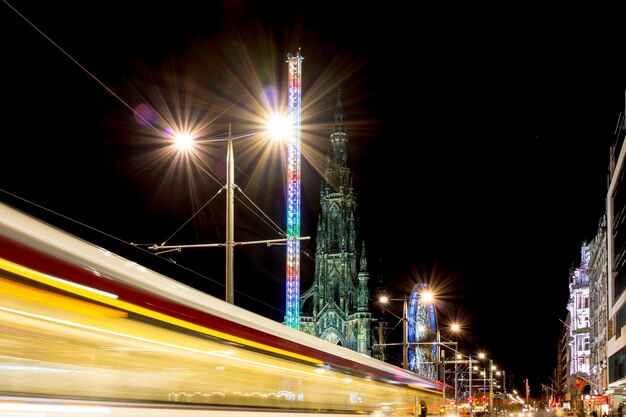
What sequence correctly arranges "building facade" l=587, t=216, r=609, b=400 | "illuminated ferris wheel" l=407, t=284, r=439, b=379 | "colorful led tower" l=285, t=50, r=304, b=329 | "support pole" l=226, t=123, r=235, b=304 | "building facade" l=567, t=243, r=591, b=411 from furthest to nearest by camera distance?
1. "building facade" l=567, t=243, r=591, b=411
2. "illuminated ferris wheel" l=407, t=284, r=439, b=379
3. "building facade" l=587, t=216, r=609, b=400
4. "colorful led tower" l=285, t=50, r=304, b=329
5. "support pole" l=226, t=123, r=235, b=304

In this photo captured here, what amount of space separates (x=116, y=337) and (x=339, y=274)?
113970 millimetres

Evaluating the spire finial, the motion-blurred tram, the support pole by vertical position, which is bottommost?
the motion-blurred tram

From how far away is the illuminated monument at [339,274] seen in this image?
11544 cm

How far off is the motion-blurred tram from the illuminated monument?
10762cm

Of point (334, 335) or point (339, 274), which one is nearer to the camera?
point (334, 335)

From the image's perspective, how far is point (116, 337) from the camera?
219 inches

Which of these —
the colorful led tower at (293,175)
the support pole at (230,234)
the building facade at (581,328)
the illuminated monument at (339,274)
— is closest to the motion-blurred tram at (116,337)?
the support pole at (230,234)

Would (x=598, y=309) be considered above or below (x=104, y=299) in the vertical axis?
above

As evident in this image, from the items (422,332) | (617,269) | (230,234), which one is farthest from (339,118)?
(230,234)

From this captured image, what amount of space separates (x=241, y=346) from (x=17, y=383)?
3025 mm

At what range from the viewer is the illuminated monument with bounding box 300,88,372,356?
4545 inches

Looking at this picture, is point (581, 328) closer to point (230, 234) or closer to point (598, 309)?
point (598, 309)

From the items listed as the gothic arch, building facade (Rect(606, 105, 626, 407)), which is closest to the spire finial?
the gothic arch

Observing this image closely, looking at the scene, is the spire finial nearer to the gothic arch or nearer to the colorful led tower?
the gothic arch
